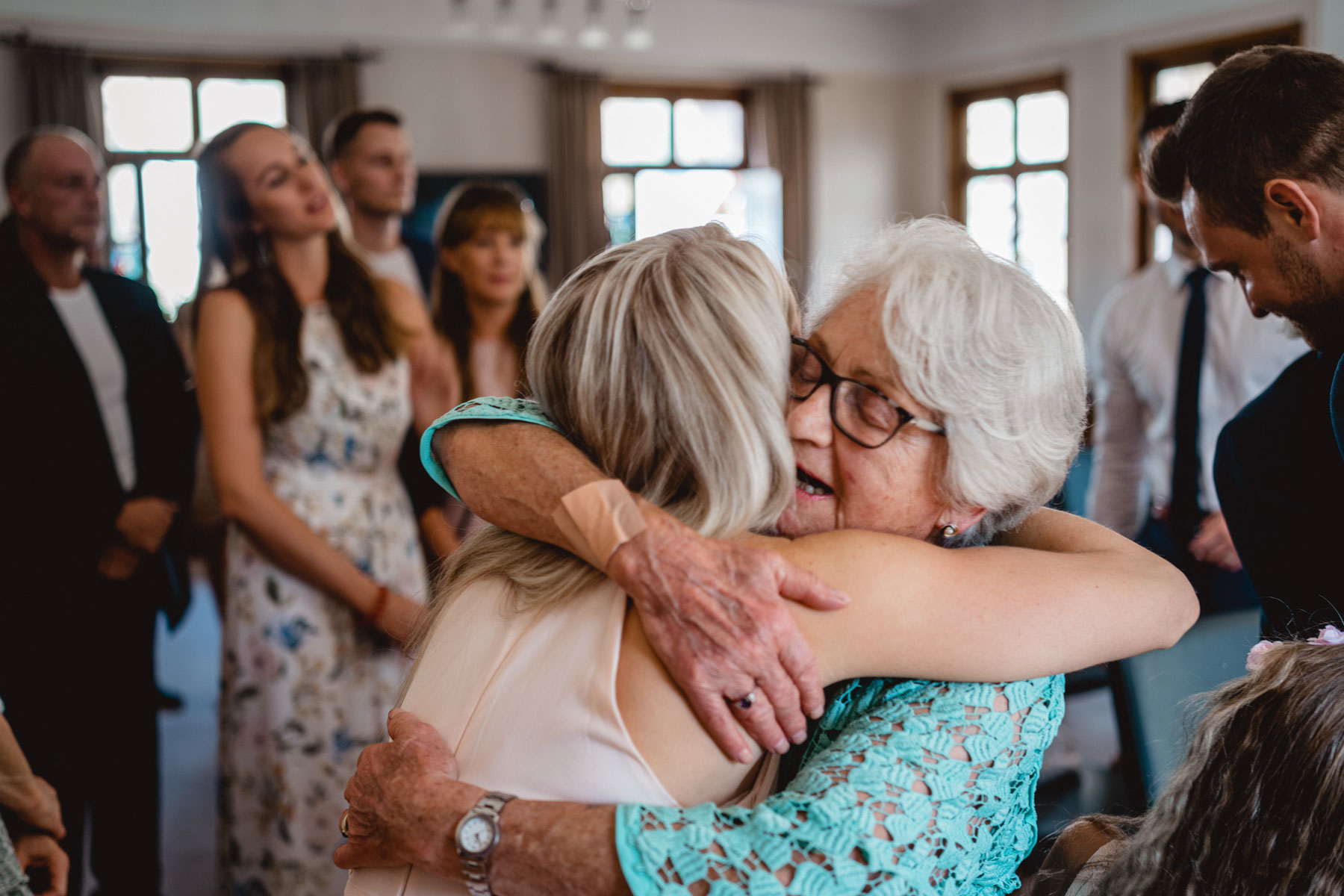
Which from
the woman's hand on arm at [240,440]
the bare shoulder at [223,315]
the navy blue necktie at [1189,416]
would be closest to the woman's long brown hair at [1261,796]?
the woman's hand on arm at [240,440]

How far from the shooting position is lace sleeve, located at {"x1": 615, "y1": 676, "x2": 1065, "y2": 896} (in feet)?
3.18

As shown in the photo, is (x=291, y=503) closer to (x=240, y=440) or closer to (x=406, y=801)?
(x=240, y=440)

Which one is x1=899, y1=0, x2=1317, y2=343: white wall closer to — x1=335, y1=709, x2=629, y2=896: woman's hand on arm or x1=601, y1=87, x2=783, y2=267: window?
x1=601, y1=87, x2=783, y2=267: window

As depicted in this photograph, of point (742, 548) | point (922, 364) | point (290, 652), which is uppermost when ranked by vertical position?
point (922, 364)

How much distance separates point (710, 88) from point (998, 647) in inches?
368

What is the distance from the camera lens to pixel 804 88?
9.75 meters

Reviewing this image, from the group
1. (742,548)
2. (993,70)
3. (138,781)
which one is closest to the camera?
(742,548)

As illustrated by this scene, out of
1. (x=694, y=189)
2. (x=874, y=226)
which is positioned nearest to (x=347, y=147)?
(x=874, y=226)

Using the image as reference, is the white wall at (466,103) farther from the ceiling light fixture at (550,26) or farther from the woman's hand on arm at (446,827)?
the woman's hand on arm at (446,827)

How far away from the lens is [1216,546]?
2.66 meters

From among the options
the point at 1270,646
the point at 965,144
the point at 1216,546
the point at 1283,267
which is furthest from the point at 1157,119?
the point at 965,144

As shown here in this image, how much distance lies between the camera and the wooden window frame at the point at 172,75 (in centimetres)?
791

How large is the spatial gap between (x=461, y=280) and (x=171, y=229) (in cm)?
595

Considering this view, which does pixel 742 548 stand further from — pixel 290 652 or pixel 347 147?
pixel 347 147
